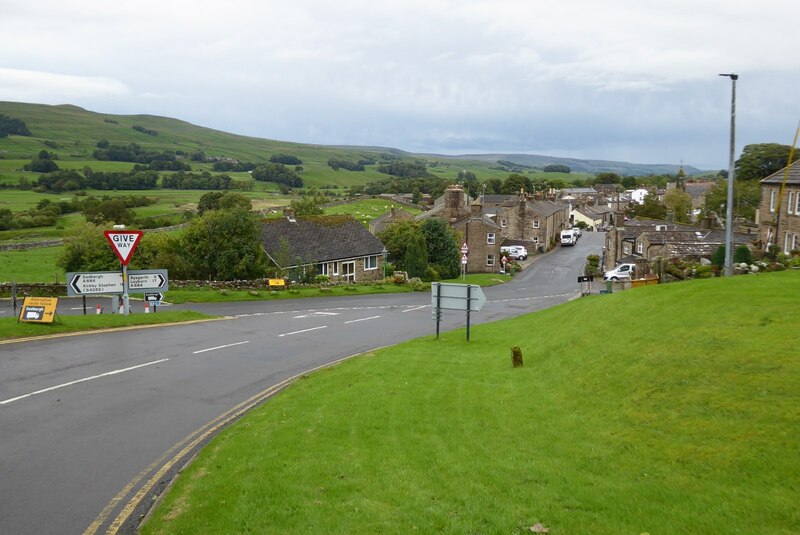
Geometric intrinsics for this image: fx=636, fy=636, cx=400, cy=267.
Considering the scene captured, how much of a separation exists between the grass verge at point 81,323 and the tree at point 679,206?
90.0m

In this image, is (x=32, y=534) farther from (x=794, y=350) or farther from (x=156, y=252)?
(x=156, y=252)

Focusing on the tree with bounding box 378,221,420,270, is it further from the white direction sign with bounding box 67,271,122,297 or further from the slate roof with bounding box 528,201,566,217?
the white direction sign with bounding box 67,271,122,297

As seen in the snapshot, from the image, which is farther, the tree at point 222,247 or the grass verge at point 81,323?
the tree at point 222,247

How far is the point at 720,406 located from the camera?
9828mm

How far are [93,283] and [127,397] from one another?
1303cm

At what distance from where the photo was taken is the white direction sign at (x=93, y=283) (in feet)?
84.4

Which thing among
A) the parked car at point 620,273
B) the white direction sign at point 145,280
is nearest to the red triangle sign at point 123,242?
the white direction sign at point 145,280

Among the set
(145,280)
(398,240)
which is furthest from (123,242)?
(398,240)

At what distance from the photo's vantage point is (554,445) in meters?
10.0

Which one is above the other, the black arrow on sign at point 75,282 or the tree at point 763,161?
the tree at point 763,161

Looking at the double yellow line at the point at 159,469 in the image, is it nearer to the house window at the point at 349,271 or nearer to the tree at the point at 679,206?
the house window at the point at 349,271

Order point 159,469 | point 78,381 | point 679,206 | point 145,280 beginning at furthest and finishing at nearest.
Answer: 1. point 679,206
2. point 145,280
3. point 78,381
4. point 159,469

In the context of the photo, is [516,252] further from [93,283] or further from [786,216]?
[93,283]

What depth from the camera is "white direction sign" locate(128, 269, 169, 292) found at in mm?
27973
